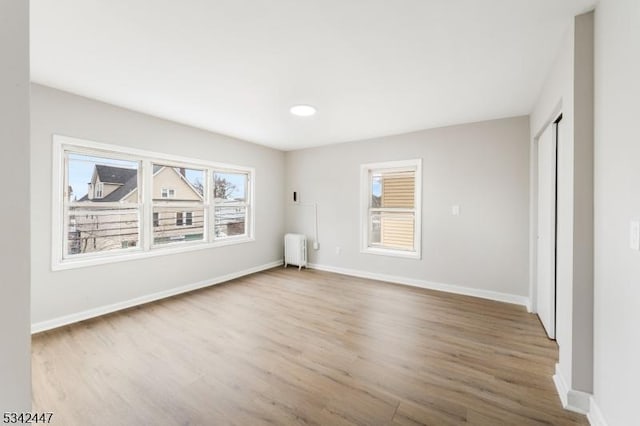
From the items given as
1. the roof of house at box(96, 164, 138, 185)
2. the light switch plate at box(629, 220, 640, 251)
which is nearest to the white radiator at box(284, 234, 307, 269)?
the roof of house at box(96, 164, 138, 185)

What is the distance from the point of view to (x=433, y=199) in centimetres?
407

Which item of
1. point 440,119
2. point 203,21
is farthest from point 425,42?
point 440,119

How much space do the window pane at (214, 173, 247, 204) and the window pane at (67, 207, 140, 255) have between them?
4.17 ft

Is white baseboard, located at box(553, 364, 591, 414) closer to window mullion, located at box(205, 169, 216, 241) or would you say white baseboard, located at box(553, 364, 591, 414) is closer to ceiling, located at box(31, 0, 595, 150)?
ceiling, located at box(31, 0, 595, 150)

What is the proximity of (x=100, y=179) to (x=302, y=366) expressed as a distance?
309 cm

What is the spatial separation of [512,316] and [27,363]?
12.7 ft

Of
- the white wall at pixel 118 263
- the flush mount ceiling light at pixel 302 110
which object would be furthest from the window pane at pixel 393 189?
the white wall at pixel 118 263

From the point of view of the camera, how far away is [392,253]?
14.6ft

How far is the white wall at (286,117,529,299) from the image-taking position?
11.4 ft

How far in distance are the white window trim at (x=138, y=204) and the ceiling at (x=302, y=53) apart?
570 mm

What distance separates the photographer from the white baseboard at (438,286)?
349cm

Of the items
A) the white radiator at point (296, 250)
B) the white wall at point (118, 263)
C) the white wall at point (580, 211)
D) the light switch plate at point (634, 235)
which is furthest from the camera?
the white radiator at point (296, 250)

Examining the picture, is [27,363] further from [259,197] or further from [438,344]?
[259,197]

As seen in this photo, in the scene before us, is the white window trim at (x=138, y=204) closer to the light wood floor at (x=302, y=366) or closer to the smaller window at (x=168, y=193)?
the smaller window at (x=168, y=193)
